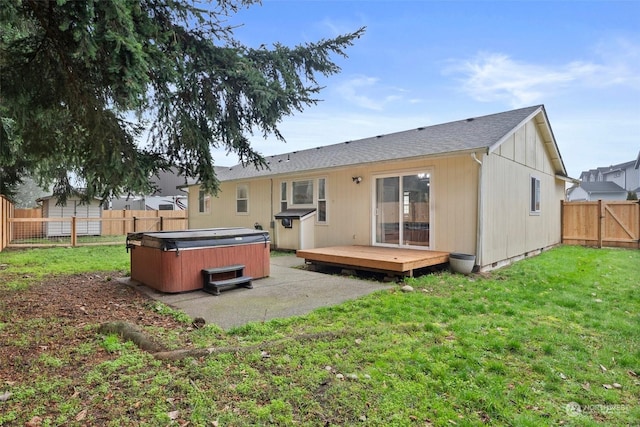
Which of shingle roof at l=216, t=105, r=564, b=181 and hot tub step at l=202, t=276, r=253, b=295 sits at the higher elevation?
shingle roof at l=216, t=105, r=564, b=181

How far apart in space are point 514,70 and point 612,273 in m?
6.51

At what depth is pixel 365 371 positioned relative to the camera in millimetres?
2674

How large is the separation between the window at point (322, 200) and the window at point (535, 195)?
19.1 ft

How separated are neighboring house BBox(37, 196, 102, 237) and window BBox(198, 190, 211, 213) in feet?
17.0

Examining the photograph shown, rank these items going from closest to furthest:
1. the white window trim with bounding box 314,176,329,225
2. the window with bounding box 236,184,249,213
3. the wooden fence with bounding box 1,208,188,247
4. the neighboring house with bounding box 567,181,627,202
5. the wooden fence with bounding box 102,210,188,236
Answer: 1. the white window trim with bounding box 314,176,329,225
2. the window with bounding box 236,184,249,213
3. the wooden fence with bounding box 1,208,188,247
4. the wooden fence with bounding box 102,210,188,236
5. the neighboring house with bounding box 567,181,627,202

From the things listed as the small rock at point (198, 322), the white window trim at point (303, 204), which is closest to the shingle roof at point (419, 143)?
the white window trim at point (303, 204)

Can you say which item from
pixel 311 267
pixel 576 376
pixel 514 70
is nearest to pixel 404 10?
pixel 514 70

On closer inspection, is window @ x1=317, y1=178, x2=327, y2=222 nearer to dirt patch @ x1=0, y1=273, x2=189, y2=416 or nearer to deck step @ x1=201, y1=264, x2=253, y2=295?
deck step @ x1=201, y1=264, x2=253, y2=295

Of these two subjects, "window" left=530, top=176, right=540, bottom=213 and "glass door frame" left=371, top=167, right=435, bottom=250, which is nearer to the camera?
"glass door frame" left=371, top=167, right=435, bottom=250

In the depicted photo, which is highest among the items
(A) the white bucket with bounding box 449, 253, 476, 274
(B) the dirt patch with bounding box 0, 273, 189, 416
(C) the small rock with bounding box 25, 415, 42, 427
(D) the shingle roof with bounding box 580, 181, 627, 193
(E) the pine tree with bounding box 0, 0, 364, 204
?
(D) the shingle roof with bounding box 580, 181, 627, 193

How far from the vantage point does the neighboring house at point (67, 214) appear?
16094 millimetres

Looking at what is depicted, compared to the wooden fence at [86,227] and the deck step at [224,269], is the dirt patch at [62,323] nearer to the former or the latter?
the deck step at [224,269]

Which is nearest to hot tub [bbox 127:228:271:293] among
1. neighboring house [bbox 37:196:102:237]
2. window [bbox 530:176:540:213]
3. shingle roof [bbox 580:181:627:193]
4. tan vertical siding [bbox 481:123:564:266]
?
tan vertical siding [bbox 481:123:564:266]

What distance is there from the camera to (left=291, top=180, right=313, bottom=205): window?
34.1 feet
